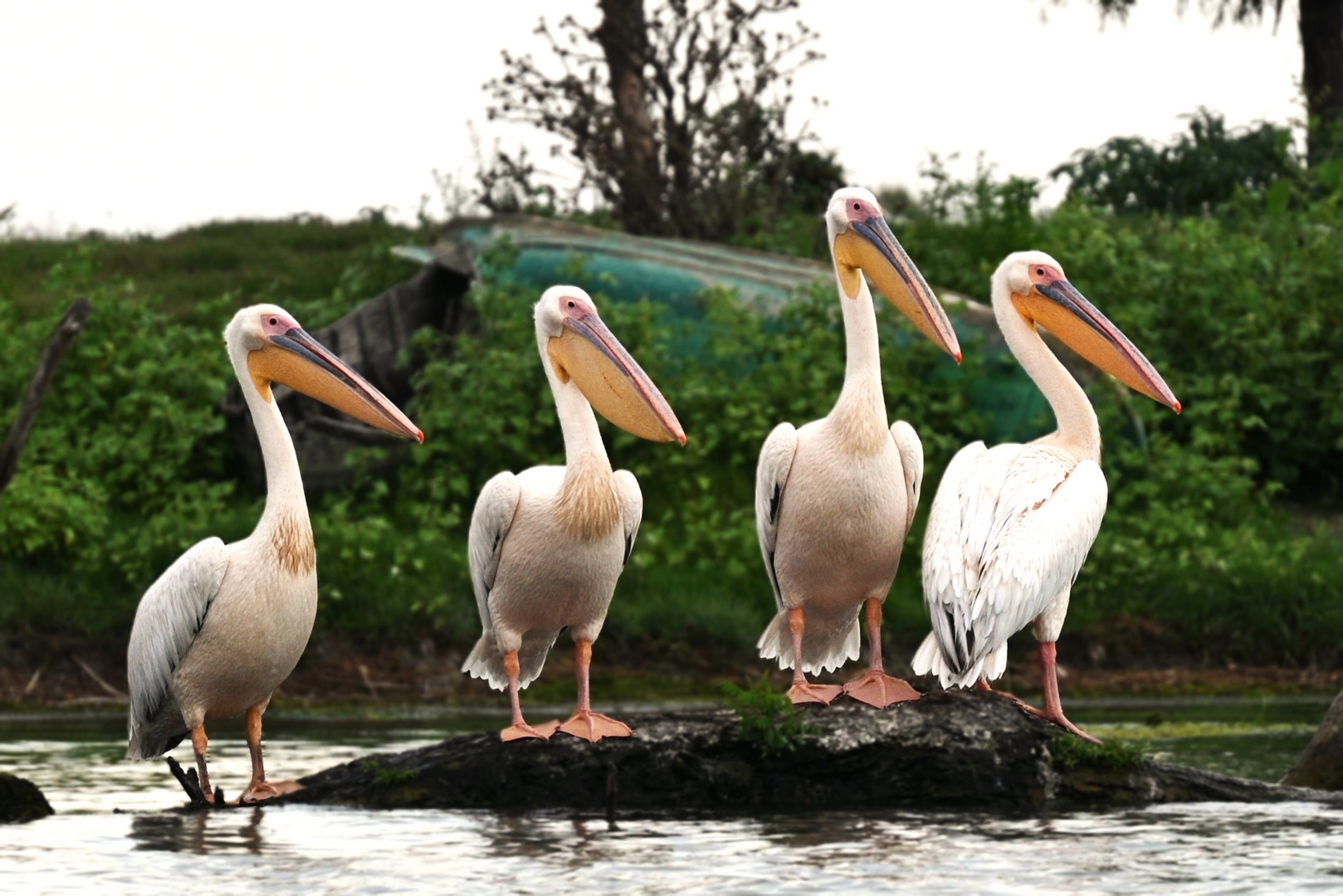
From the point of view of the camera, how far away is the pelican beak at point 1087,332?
7738mm

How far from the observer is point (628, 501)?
738cm

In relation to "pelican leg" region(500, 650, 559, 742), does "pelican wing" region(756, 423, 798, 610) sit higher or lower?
higher

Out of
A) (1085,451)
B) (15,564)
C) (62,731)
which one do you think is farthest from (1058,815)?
(15,564)

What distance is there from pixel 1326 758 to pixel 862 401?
2131mm

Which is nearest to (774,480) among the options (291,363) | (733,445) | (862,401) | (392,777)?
(862,401)

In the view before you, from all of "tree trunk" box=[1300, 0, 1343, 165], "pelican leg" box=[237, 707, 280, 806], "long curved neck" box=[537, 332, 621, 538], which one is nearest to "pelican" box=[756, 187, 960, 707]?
"long curved neck" box=[537, 332, 621, 538]

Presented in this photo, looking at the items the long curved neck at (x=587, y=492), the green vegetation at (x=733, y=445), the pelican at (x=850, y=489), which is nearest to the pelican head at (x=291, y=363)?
the long curved neck at (x=587, y=492)

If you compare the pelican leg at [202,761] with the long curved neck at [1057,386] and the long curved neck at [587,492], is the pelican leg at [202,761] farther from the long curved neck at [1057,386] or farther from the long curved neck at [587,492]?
the long curved neck at [1057,386]

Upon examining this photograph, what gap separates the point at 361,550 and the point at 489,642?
4.89 meters

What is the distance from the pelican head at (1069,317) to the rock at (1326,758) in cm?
123

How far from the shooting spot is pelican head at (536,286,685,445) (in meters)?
7.40

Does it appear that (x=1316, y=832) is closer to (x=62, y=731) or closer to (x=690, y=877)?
(x=690, y=877)

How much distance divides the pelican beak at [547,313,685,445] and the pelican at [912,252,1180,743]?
1.04 metres

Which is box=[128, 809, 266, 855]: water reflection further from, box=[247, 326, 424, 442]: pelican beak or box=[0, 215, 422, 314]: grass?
box=[0, 215, 422, 314]: grass
